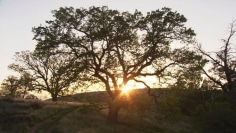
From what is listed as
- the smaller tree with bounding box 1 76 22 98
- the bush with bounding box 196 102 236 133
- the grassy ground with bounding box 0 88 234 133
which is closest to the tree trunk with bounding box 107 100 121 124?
the grassy ground with bounding box 0 88 234 133

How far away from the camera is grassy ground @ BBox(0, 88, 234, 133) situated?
1313 inches

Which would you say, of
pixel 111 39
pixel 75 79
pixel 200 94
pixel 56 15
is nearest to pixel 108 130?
pixel 75 79

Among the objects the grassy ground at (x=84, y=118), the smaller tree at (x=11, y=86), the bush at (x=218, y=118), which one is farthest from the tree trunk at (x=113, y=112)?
the smaller tree at (x=11, y=86)

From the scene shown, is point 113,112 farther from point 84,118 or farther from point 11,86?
point 11,86

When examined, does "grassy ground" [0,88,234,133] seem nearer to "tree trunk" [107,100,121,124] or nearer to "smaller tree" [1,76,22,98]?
"tree trunk" [107,100,121,124]

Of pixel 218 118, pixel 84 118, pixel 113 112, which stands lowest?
pixel 218 118

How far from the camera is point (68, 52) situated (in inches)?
1417

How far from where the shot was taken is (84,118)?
3778 cm

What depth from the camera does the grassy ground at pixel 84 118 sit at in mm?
33344

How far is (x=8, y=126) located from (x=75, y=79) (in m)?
8.58

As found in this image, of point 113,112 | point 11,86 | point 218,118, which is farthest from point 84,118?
point 11,86

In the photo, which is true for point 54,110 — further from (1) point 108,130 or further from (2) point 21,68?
(2) point 21,68

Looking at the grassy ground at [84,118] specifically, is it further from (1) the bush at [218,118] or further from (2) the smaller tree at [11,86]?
(2) the smaller tree at [11,86]

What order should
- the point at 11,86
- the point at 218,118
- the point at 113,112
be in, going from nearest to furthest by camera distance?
the point at 113,112, the point at 218,118, the point at 11,86
